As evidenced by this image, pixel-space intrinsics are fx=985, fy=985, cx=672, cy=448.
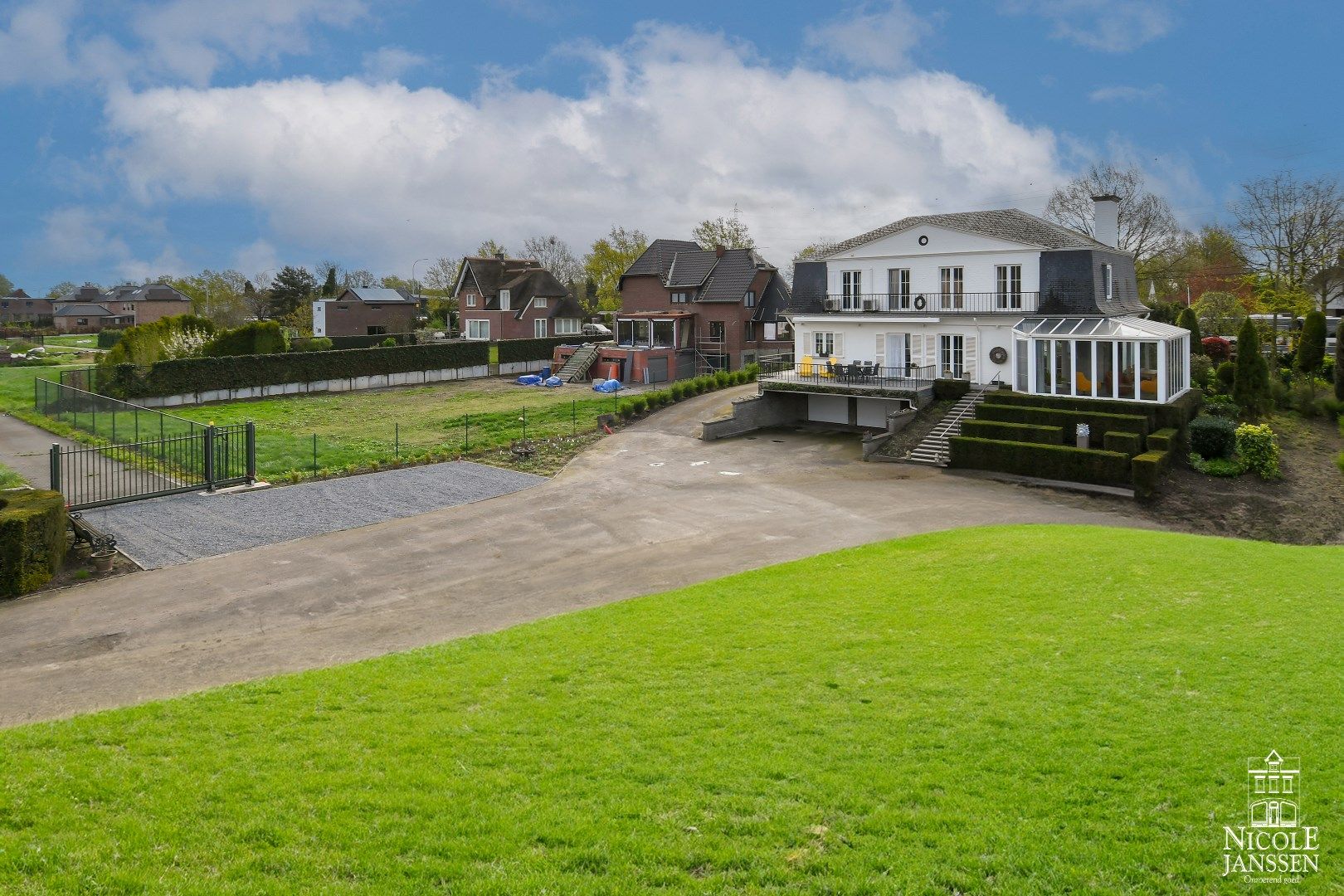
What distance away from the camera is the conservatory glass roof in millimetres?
31141

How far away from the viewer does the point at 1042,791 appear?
7.73m

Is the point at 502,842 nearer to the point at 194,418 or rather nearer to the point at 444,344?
the point at 194,418

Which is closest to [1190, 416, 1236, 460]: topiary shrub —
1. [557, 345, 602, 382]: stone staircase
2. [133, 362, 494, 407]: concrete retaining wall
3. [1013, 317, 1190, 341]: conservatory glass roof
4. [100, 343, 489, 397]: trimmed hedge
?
[1013, 317, 1190, 341]: conservatory glass roof

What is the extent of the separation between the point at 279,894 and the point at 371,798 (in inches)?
55.5

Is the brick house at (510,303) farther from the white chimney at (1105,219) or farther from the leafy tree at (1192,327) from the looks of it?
the leafy tree at (1192,327)

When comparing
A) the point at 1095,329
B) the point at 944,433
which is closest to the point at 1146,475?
the point at 944,433

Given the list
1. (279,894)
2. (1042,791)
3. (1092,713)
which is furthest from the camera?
(1092,713)

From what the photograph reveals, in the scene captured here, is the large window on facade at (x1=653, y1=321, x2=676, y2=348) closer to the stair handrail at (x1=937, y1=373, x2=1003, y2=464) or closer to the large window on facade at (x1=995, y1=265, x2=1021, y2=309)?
the large window on facade at (x1=995, y1=265, x2=1021, y2=309)

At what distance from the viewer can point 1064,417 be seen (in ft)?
99.1

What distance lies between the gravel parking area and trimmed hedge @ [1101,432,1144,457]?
1620 cm

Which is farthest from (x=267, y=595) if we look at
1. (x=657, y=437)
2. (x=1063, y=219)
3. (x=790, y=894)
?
(x=1063, y=219)

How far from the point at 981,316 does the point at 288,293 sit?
242 feet

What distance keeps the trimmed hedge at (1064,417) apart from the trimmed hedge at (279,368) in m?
35.0

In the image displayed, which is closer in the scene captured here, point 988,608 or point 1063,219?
point 988,608
